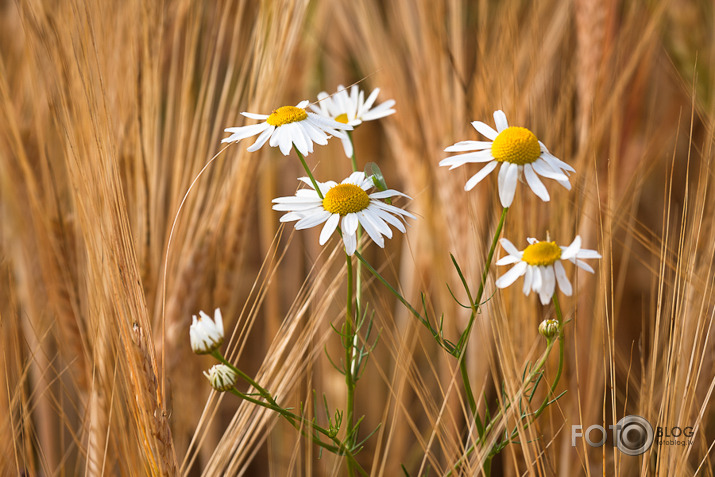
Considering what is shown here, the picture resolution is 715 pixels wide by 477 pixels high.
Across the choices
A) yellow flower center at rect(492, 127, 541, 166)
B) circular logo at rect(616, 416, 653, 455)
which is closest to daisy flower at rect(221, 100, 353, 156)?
yellow flower center at rect(492, 127, 541, 166)

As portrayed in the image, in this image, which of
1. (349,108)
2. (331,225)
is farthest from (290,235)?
(331,225)

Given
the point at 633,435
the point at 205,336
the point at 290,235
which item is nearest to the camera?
the point at 205,336

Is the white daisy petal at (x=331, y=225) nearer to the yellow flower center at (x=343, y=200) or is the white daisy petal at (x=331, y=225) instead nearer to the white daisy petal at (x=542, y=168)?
the yellow flower center at (x=343, y=200)

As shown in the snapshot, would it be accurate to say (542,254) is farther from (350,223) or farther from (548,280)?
(350,223)

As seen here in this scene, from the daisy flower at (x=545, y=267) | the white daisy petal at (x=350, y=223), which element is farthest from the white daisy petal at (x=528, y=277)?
the white daisy petal at (x=350, y=223)

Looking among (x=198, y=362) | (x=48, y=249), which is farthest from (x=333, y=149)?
(x=48, y=249)

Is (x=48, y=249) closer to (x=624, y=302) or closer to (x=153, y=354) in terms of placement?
(x=153, y=354)

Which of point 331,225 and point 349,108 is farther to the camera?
point 349,108
